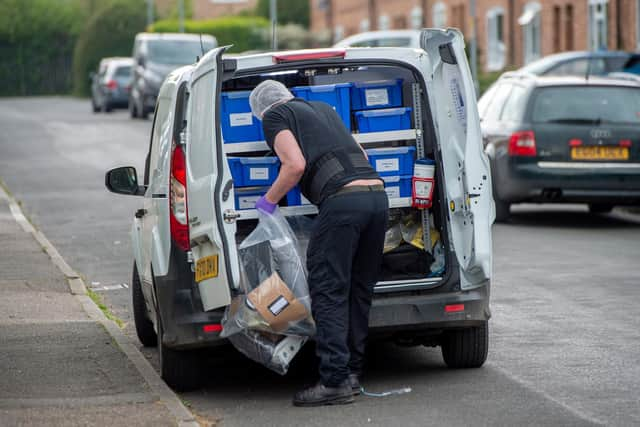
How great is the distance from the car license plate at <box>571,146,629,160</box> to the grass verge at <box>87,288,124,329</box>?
6.30 metres

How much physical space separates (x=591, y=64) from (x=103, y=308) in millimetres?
18370

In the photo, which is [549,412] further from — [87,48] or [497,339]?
[87,48]

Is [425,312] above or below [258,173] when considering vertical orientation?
below

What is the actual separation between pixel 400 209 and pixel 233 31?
57.9 m

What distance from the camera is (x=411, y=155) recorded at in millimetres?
8383

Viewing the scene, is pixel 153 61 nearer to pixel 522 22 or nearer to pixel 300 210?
pixel 522 22

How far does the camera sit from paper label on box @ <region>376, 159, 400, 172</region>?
27.5 feet

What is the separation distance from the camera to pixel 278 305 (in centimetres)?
746

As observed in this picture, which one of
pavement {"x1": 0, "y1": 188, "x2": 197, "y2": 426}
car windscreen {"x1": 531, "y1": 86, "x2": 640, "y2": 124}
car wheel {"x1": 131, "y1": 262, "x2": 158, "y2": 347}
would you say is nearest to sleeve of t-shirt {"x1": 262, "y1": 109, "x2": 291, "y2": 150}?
pavement {"x1": 0, "y1": 188, "x2": 197, "y2": 426}

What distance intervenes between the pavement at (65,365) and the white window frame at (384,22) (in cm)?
4469

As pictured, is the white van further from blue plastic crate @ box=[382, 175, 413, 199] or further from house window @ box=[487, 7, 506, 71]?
house window @ box=[487, 7, 506, 71]

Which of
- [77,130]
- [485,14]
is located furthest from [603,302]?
[485,14]

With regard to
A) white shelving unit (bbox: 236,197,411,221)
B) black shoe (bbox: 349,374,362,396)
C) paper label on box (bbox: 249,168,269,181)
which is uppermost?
paper label on box (bbox: 249,168,269,181)

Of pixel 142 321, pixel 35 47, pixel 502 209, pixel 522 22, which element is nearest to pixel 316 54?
pixel 142 321
